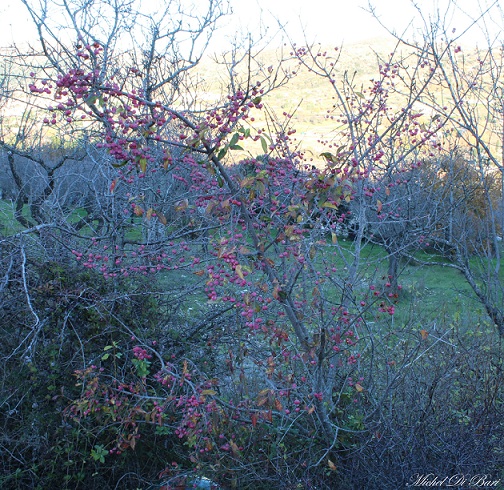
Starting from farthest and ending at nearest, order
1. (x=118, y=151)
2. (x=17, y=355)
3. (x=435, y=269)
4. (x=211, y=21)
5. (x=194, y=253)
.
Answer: (x=435, y=269)
(x=211, y=21)
(x=194, y=253)
(x=17, y=355)
(x=118, y=151)

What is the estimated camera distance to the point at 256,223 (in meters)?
3.15

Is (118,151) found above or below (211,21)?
below

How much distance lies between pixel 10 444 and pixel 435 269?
10.7 meters

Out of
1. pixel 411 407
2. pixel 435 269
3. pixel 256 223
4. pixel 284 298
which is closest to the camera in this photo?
pixel 284 298

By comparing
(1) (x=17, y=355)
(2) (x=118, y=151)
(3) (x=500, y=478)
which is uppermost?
(2) (x=118, y=151)

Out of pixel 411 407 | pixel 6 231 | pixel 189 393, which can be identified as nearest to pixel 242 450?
pixel 189 393

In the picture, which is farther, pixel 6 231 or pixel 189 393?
pixel 6 231

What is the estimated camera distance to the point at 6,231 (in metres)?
4.86

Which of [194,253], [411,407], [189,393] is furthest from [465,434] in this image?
[194,253]

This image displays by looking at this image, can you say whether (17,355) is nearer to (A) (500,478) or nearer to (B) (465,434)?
(B) (465,434)

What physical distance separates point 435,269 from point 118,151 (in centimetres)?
1118

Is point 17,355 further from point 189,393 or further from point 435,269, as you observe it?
point 435,269

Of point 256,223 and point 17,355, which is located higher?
point 256,223

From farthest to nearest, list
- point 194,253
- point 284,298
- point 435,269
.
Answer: point 435,269, point 194,253, point 284,298
